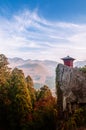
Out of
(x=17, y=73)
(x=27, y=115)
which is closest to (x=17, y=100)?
(x=27, y=115)

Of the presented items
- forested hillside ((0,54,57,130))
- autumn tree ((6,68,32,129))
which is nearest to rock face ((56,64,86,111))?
forested hillside ((0,54,57,130))

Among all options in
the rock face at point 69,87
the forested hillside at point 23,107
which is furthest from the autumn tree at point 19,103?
the rock face at point 69,87

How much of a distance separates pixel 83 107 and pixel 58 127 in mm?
1952

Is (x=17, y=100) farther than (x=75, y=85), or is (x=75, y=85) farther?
(x=17, y=100)

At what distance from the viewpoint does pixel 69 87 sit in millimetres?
15516

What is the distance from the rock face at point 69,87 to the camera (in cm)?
1542

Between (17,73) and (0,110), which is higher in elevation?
(17,73)

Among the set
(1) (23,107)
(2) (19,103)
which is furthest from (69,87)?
(2) (19,103)

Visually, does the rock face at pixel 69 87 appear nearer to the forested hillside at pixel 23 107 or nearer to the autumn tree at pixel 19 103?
the forested hillside at pixel 23 107

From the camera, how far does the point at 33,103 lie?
2050 cm

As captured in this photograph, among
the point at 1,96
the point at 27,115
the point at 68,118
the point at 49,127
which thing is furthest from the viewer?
the point at 1,96

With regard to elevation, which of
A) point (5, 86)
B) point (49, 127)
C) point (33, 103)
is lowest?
point (49, 127)

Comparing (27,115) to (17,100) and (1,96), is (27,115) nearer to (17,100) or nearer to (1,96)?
(17,100)

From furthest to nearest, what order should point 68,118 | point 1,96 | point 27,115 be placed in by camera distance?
1. point 1,96
2. point 27,115
3. point 68,118
